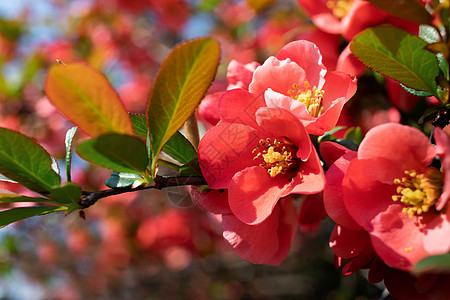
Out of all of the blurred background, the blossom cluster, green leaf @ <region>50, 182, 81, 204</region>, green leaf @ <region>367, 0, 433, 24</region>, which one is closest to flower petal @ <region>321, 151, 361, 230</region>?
the blossom cluster

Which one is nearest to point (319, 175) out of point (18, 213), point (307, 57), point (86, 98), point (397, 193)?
point (397, 193)

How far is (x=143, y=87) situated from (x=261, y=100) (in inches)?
88.0

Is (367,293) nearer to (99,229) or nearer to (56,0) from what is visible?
(99,229)

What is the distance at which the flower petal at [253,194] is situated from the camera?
0.61 m

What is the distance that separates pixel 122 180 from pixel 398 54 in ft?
1.56

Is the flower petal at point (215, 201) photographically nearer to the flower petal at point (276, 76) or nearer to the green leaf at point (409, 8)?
the flower petal at point (276, 76)

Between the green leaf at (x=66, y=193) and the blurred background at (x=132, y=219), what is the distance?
4.68 feet

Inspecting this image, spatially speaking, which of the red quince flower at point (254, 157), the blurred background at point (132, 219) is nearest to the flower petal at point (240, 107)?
the red quince flower at point (254, 157)

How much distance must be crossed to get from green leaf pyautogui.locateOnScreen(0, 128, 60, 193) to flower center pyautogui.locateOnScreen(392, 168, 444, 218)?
0.52m

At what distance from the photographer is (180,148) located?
2.17 ft

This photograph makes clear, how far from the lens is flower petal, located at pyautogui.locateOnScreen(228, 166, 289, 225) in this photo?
2.00 ft

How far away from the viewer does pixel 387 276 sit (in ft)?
2.02

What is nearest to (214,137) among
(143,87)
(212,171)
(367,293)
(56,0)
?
(212,171)

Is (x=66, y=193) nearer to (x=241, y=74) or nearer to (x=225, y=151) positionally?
(x=225, y=151)
